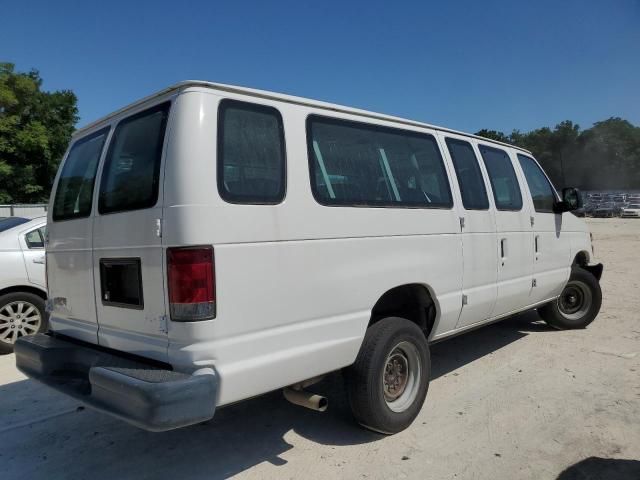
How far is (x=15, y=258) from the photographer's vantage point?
586cm

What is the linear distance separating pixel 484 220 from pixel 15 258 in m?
5.19

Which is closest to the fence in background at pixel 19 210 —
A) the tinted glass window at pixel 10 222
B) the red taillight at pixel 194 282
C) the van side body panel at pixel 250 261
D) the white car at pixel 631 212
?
the tinted glass window at pixel 10 222

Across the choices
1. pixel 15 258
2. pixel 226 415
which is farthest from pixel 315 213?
pixel 15 258

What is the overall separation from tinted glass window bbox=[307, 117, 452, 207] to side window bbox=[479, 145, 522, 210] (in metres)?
0.88

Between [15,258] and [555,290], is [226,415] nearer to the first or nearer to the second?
[15,258]

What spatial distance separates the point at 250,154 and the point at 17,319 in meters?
4.49

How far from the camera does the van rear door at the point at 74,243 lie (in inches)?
133

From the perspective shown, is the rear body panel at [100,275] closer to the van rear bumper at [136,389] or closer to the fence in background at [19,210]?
the van rear bumper at [136,389]

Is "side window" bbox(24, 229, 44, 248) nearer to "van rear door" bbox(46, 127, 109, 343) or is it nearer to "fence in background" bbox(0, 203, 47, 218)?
"van rear door" bbox(46, 127, 109, 343)

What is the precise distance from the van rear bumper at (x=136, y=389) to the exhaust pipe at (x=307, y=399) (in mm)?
757

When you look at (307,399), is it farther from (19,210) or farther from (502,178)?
(19,210)

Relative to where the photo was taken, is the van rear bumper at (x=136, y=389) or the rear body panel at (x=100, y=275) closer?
the van rear bumper at (x=136, y=389)

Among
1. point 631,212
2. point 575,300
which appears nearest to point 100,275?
point 575,300

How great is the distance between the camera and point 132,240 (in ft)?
9.61
